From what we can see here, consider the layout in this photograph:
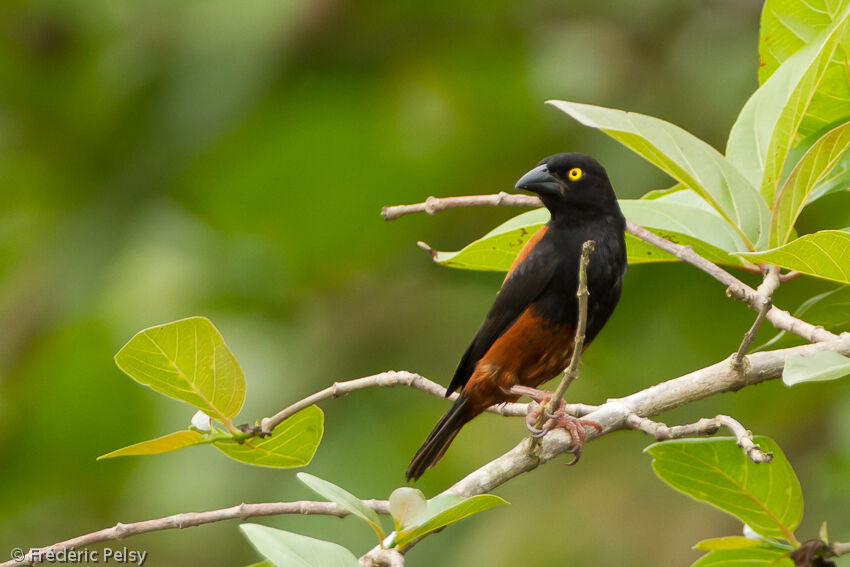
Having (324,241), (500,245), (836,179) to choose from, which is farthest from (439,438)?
(324,241)

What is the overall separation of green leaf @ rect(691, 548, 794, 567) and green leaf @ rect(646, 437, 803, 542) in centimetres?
4

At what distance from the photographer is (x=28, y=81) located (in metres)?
7.14

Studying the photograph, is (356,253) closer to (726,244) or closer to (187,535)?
(187,535)

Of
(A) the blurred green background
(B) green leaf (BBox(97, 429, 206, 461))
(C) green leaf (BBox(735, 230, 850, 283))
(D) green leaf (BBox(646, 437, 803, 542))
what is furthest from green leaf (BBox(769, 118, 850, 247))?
(A) the blurred green background

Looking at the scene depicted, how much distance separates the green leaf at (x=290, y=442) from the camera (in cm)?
209

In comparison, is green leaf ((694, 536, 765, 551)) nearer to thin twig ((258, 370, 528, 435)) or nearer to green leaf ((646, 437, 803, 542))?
green leaf ((646, 437, 803, 542))

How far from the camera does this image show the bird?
10.8 ft

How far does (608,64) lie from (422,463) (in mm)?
3804

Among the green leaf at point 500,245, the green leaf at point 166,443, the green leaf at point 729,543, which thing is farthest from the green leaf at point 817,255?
the green leaf at point 166,443

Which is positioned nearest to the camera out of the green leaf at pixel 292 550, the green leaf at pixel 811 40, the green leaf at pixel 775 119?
the green leaf at pixel 292 550

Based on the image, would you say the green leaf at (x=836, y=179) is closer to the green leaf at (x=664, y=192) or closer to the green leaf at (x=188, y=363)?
the green leaf at (x=664, y=192)

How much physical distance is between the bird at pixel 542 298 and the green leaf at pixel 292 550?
1721 mm

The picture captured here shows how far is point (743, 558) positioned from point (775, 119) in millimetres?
1027

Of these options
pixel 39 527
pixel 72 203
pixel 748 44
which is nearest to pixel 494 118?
pixel 748 44
